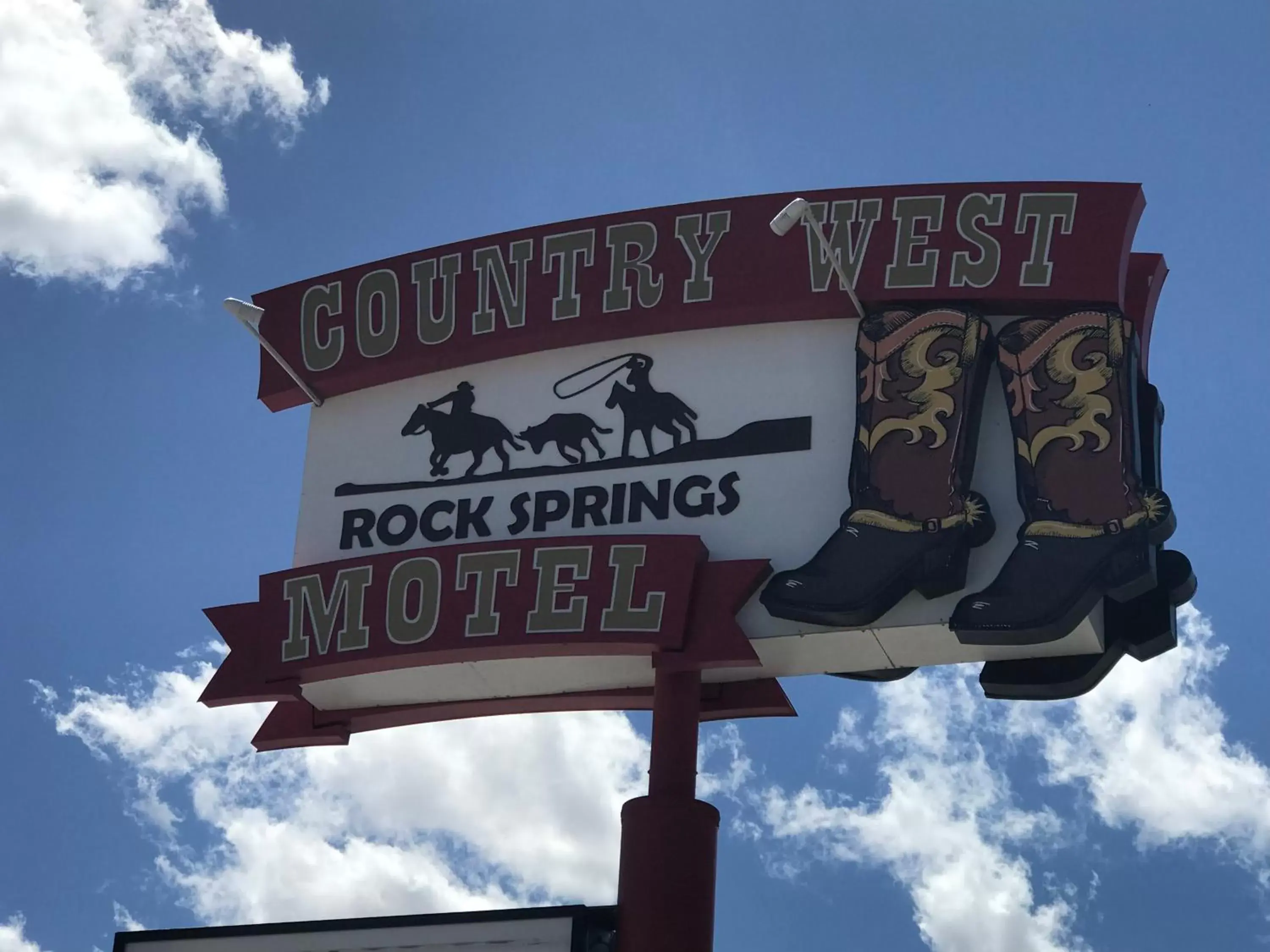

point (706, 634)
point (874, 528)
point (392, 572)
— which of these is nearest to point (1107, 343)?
point (874, 528)

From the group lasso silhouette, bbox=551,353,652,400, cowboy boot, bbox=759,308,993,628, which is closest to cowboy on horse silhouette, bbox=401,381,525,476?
lasso silhouette, bbox=551,353,652,400

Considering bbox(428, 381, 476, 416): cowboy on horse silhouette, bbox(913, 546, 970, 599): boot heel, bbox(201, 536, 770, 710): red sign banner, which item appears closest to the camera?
bbox(913, 546, 970, 599): boot heel

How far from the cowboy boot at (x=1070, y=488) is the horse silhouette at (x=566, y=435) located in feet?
12.8

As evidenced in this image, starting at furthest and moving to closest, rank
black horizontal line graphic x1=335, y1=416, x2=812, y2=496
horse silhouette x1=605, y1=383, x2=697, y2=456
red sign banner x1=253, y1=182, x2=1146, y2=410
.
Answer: horse silhouette x1=605, y1=383, x2=697, y2=456 → black horizontal line graphic x1=335, y1=416, x2=812, y2=496 → red sign banner x1=253, y1=182, x2=1146, y2=410

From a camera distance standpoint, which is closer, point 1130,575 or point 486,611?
point 1130,575

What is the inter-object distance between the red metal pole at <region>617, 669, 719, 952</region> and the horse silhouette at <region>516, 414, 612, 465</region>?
2.98m

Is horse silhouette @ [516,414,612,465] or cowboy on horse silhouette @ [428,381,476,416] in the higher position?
cowboy on horse silhouette @ [428,381,476,416]

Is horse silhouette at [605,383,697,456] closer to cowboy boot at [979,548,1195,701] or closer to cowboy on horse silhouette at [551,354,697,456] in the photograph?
cowboy on horse silhouette at [551,354,697,456]

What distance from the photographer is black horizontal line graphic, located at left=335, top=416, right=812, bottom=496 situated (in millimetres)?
16531

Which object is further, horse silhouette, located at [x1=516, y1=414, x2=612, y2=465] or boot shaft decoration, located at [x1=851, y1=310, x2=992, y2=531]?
horse silhouette, located at [x1=516, y1=414, x2=612, y2=465]

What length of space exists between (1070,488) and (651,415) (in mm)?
4006

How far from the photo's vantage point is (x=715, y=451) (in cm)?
1673

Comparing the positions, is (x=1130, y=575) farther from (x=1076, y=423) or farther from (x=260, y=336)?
(x=260, y=336)

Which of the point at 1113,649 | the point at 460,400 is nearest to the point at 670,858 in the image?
the point at 1113,649
